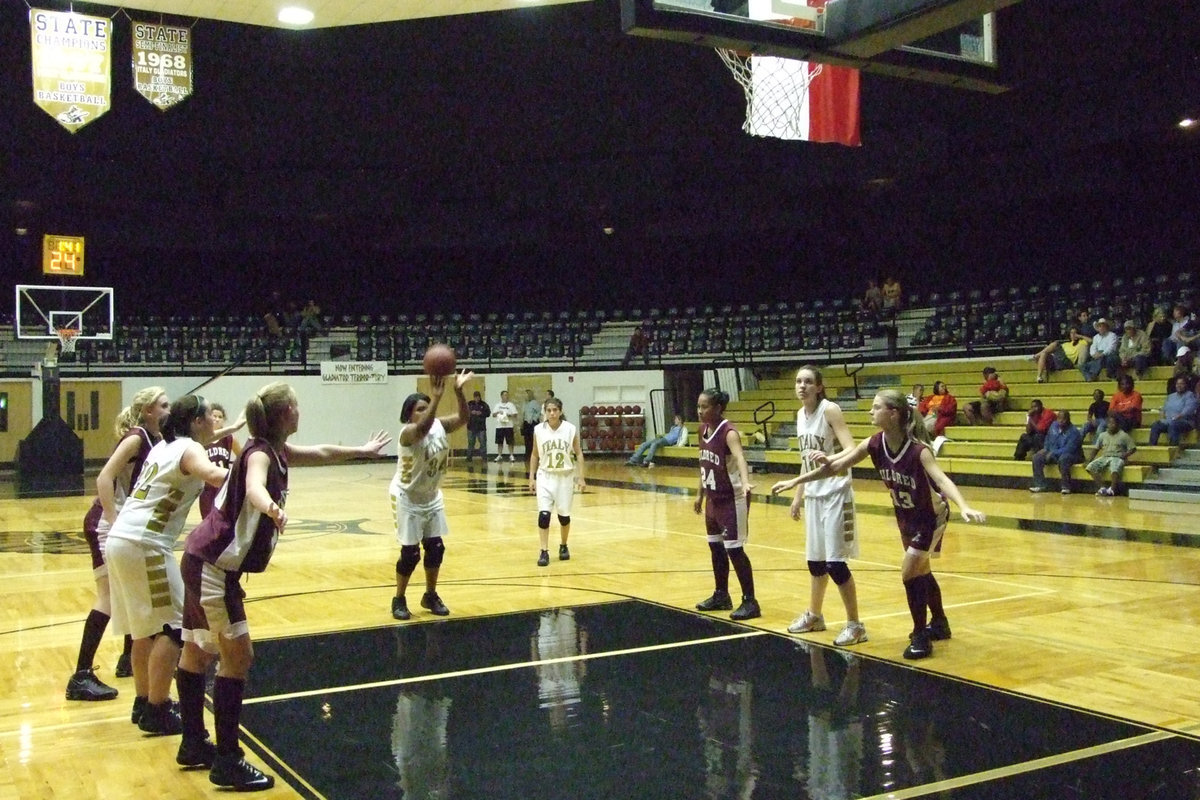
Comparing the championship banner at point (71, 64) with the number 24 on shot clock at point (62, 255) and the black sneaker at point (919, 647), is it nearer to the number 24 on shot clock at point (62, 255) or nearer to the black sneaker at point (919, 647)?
the number 24 on shot clock at point (62, 255)

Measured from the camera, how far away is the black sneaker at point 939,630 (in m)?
6.62

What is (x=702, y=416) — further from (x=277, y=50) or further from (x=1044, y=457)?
(x=277, y=50)

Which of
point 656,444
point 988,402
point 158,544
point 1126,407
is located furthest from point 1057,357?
point 158,544

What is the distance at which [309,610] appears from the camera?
26.0ft

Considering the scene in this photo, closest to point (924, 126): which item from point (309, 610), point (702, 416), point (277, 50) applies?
point (277, 50)

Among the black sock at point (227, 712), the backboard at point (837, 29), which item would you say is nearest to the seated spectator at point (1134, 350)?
the backboard at point (837, 29)

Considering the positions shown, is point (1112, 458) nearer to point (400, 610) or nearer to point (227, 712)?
point (400, 610)

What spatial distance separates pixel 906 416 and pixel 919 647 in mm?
1354

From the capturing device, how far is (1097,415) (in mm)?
15852

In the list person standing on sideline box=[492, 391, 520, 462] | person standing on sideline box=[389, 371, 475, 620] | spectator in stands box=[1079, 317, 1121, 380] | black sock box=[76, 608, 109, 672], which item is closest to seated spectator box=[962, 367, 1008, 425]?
spectator in stands box=[1079, 317, 1121, 380]

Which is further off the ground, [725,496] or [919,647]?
[725,496]

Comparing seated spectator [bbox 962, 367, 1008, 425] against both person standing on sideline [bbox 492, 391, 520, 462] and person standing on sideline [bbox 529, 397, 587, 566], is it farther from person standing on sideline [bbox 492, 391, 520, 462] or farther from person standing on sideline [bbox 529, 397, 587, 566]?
person standing on sideline [bbox 492, 391, 520, 462]

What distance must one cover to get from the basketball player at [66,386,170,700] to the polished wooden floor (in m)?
0.16

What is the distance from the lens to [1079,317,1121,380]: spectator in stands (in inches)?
680
